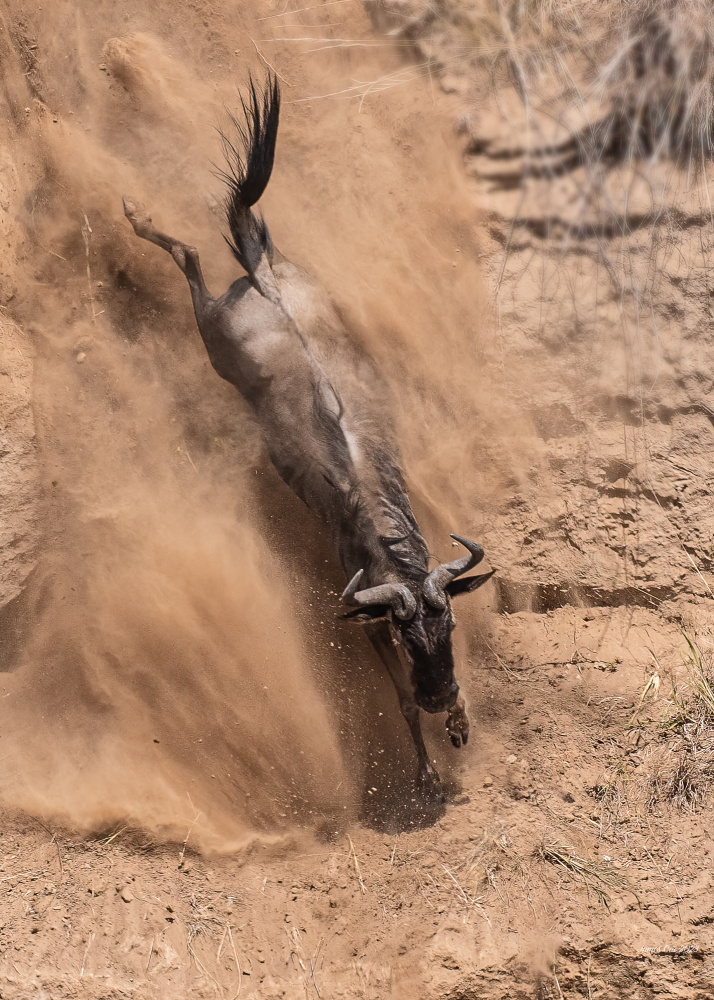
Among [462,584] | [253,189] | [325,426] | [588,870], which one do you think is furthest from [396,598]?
[253,189]

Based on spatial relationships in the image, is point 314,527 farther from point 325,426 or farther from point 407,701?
point 407,701

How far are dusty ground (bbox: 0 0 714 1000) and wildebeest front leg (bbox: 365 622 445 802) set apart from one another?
16 cm

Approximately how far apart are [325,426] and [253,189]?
2.06 m

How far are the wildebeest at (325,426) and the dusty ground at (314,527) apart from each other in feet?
1.40

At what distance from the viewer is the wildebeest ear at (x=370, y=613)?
16.0 ft

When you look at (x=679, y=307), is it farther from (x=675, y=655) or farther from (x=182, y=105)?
(x=182, y=105)

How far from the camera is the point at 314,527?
6.10m

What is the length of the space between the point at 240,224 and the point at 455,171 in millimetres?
2158

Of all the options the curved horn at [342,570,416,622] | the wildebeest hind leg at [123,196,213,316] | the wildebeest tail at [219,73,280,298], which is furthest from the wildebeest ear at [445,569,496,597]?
the wildebeest hind leg at [123,196,213,316]

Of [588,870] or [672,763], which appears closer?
[588,870]

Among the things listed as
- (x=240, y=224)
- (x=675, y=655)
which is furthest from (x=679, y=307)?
(x=240, y=224)

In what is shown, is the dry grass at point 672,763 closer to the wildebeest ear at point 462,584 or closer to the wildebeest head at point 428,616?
the wildebeest head at point 428,616

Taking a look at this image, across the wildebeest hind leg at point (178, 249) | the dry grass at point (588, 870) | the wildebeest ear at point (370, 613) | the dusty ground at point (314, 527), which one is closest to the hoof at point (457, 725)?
the dusty ground at point (314, 527)

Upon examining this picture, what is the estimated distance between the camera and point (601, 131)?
5.73 meters
